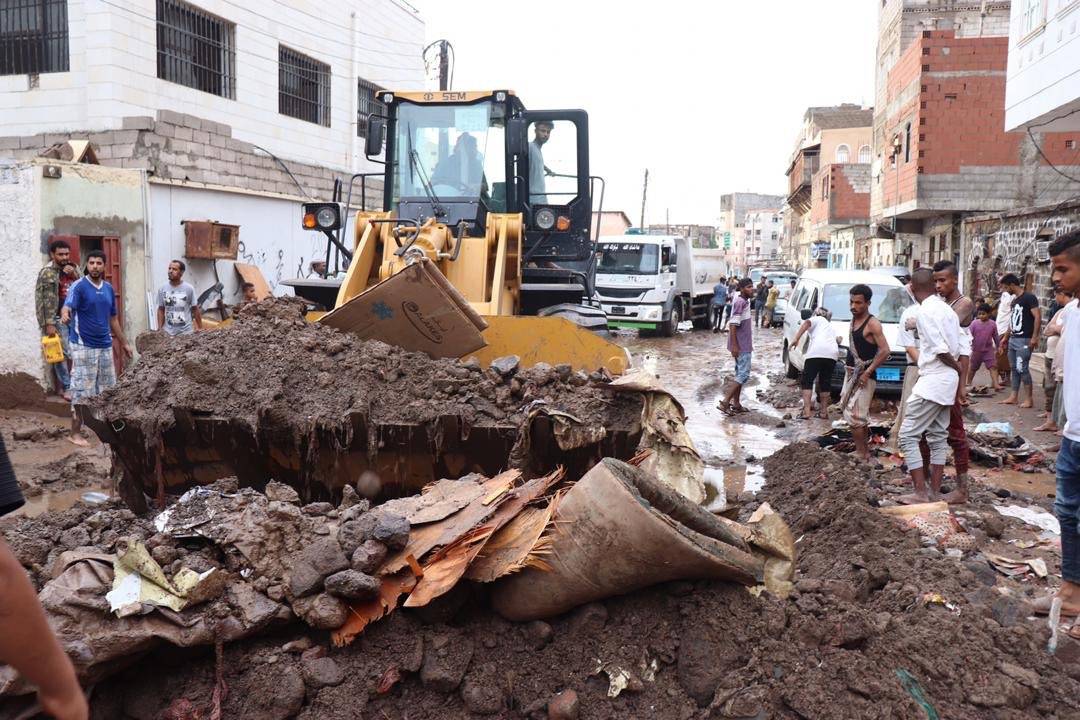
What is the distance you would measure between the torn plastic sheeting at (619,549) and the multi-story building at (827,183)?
121ft

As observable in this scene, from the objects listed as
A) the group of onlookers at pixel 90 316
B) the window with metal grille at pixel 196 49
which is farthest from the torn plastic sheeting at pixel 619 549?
the window with metal grille at pixel 196 49

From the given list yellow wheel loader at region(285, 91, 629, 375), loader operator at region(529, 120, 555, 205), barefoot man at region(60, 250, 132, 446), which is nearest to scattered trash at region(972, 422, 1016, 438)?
yellow wheel loader at region(285, 91, 629, 375)

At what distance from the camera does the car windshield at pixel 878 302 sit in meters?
12.0

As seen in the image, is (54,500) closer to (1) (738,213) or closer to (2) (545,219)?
(2) (545,219)

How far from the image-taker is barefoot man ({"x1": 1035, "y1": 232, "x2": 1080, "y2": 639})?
421cm

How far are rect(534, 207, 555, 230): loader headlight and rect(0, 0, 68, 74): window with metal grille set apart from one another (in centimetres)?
924

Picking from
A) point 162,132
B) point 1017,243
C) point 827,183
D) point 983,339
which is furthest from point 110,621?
point 827,183

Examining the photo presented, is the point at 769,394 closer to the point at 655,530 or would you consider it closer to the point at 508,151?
the point at 508,151

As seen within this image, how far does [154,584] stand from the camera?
10.8 feet

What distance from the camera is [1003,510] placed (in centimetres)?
667

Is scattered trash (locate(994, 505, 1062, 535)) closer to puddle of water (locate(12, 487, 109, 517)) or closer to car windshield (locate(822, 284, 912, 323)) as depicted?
car windshield (locate(822, 284, 912, 323))

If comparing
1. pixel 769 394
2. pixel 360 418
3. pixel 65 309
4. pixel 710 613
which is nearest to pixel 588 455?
pixel 360 418

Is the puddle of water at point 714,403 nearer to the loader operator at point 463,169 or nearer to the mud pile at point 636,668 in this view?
the mud pile at point 636,668

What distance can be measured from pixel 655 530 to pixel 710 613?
1.53ft
